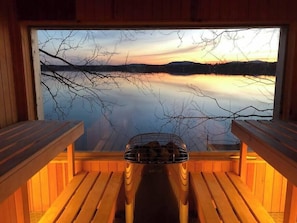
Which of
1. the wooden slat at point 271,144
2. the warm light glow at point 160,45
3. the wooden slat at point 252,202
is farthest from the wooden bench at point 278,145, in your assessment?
the warm light glow at point 160,45

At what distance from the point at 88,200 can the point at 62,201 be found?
0.64 ft

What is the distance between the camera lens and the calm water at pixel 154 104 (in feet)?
9.00

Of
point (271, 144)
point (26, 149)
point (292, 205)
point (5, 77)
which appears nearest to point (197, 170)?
point (292, 205)

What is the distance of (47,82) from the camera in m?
2.78

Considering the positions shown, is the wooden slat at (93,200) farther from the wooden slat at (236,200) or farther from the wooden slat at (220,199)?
the wooden slat at (236,200)

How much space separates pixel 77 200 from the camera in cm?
212

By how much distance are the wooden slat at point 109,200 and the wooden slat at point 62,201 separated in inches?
10.8

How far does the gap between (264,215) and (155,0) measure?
1.83m

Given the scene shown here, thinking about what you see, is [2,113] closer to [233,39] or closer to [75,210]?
[75,210]

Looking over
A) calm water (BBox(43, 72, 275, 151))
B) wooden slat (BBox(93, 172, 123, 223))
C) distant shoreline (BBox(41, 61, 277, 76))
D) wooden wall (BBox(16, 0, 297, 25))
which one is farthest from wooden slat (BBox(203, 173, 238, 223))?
wooden wall (BBox(16, 0, 297, 25))

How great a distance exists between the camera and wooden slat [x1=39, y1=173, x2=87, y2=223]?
6.20ft

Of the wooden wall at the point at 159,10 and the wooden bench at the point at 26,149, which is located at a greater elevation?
the wooden wall at the point at 159,10

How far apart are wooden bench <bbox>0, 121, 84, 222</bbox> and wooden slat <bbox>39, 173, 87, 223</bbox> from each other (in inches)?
6.3

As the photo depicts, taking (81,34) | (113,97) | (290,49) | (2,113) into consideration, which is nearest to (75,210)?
(2,113)
